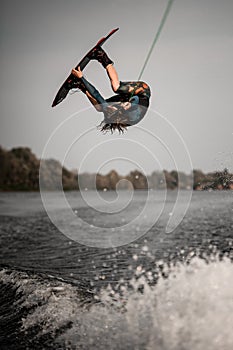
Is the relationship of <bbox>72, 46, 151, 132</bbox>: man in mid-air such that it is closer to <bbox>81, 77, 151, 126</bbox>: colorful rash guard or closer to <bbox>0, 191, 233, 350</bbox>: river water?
<bbox>81, 77, 151, 126</bbox>: colorful rash guard

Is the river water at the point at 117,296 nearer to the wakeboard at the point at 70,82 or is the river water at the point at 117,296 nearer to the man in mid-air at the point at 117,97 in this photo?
the man in mid-air at the point at 117,97

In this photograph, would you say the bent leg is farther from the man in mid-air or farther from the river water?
the river water

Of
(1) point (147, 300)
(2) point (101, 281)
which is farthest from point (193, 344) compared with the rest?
(2) point (101, 281)

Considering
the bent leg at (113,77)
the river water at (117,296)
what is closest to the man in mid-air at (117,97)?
the bent leg at (113,77)

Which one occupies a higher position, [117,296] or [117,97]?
[117,97]

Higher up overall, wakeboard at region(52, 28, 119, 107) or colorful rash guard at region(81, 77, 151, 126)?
wakeboard at region(52, 28, 119, 107)

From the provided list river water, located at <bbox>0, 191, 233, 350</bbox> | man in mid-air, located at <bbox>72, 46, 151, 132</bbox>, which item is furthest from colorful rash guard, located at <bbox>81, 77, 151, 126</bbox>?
river water, located at <bbox>0, 191, 233, 350</bbox>

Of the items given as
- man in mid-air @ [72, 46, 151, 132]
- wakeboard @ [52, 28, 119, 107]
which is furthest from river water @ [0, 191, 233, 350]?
wakeboard @ [52, 28, 119, 107]

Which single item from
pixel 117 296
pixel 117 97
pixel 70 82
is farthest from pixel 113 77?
pixel 117 296

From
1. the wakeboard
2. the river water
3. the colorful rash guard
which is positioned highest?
the wakeboard

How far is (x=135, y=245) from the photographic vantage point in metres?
8.36

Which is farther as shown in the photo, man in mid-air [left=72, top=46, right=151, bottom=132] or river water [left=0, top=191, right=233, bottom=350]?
river water [left=0, top=191, right=233, bottom=350]

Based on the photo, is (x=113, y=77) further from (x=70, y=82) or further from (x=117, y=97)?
(x=70, y=82)

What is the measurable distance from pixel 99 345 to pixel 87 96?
6.64 feet
